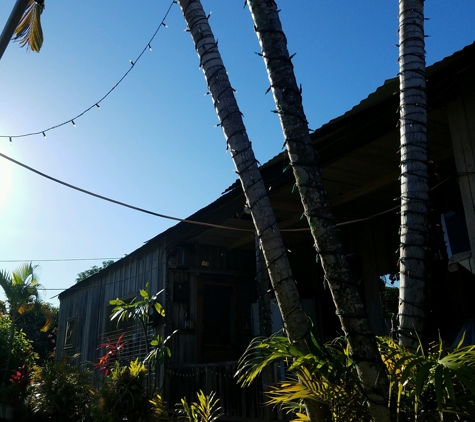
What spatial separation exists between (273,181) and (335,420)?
363cm

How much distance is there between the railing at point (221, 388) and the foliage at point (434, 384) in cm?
345

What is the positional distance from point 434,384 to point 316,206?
3.52ft

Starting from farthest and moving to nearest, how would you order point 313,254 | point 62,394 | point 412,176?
1. point 313,254
2. point 62,394
3. point 412,176

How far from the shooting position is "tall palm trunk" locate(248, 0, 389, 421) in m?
2.31

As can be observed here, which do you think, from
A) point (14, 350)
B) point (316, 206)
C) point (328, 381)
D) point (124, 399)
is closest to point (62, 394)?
point (124, 399)

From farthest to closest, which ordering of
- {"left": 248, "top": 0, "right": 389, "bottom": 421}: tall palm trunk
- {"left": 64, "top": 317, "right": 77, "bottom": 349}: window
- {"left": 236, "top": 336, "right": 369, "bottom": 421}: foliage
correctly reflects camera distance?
{"left": 64, "top": 317, "right": 77, "bottom": 349}: window < {"left": 236, "top": 336, "right": 369, "bottom": 421}: foliage < {"left": 248, "top": 0, "right": 389, "bottom": 421}: tall palm trunk

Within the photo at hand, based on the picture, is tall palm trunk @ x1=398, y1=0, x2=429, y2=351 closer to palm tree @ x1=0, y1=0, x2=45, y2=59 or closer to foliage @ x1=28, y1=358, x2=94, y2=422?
palm tree @ x1=0, y1=0, x2=45, y2=59

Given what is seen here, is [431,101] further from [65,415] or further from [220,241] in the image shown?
[65,415]

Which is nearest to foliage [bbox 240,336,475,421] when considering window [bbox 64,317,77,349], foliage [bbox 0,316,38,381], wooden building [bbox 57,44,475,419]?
wooden building [bbox 57,44,475,419]

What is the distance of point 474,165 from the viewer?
3.84m

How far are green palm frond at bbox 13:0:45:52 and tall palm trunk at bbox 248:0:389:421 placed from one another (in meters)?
4.38

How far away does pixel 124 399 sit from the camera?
629 centimetres

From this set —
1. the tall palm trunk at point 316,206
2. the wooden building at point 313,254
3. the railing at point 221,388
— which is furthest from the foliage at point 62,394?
the tall palm trunk at point 316,206

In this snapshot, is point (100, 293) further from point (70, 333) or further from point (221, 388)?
point (221, 388)
